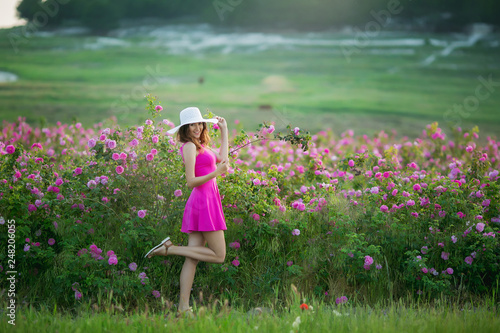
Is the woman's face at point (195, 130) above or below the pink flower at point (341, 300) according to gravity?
above

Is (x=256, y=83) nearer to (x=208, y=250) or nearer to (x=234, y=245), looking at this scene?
(x=234, y=245)

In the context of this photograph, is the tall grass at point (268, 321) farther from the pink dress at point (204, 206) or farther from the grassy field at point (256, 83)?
the grassy field at point (256, 83)

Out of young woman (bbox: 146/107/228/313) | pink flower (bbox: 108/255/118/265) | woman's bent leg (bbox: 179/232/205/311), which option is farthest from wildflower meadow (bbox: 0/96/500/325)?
young woman (bbox: 146/107/228/313)

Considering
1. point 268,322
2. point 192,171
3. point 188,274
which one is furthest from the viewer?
point 188,274

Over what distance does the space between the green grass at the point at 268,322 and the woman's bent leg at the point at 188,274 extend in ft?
0.76

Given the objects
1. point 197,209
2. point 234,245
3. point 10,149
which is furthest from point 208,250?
point 10,149

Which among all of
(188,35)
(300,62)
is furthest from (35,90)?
(300,62)

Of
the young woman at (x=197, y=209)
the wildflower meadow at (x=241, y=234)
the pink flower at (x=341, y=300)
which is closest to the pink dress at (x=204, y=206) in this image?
the young woman at (x=197, y=209)

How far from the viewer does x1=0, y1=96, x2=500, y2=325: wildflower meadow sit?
4906 mm

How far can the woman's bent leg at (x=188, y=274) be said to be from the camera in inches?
179

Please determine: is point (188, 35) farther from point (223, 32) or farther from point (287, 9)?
point (287, 9)

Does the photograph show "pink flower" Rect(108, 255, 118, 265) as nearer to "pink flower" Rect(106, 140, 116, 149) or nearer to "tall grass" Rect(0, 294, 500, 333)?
"tall grass" Rect(0, 294, 500, 333)

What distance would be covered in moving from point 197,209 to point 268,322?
115 cm

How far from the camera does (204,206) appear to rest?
459 cm
